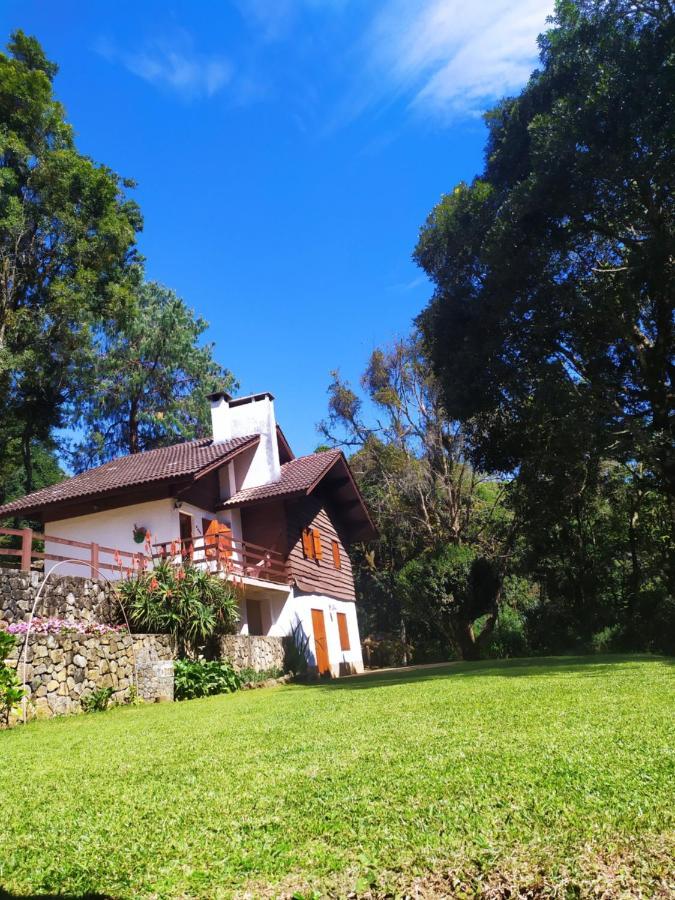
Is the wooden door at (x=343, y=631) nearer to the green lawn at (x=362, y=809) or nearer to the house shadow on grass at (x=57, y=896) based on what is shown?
the green lawn at (x=362, y=809)

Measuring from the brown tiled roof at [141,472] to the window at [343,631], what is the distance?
7946mm

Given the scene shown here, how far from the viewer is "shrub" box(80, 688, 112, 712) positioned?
980 cm

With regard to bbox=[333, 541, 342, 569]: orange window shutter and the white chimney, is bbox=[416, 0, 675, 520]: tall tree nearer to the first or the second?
the white chimney

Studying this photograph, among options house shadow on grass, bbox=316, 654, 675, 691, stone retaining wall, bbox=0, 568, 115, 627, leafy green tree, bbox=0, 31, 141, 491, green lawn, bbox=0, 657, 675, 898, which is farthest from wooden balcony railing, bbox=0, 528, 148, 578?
leafy green tree, bbox=0, 31, 141, 491

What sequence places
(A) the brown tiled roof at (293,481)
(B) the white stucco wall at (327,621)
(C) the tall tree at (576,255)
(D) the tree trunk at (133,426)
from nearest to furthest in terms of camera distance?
(C) the tall tree at (576,255) < (A) the brown tiled roof at (293,481) < (B) the white stucco wall at (327,621) < (D) the tree trunk at (133,426)

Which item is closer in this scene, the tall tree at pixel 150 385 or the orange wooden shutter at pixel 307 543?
the orange wooden shutter at pixel 307 543

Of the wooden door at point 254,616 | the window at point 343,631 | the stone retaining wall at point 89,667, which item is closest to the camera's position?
the stone retaining wall at point 89,667

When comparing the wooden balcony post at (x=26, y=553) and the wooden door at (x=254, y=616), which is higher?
the wooden balcony post at (x=26, y=553)

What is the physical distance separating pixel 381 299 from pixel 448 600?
1135cm

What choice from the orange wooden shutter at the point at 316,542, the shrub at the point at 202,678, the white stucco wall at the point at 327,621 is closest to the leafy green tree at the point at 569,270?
the orange wooden shutter at the point at 316,542

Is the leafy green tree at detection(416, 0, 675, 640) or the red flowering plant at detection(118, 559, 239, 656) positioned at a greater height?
the leafy green tree at detection(416, 0, 675, 640)

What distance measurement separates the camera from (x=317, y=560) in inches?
878

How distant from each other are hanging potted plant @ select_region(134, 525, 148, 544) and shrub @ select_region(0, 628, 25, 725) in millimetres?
8265

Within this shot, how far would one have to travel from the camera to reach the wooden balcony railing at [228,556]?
1534 centimetres
